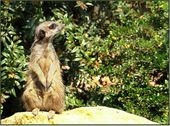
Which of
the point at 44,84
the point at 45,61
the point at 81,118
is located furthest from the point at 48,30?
the point at 81,118

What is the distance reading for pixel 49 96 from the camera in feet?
25.8

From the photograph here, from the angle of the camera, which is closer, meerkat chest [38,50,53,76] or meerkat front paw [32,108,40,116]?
meerkat front paw [32,108,40,116]

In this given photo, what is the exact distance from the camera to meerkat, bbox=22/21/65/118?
7.81 meters

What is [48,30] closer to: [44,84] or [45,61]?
[45,61]

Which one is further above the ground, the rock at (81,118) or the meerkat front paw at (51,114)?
the meerkat front paw at (51,114)

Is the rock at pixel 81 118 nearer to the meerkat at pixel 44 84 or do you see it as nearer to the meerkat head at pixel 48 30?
the meerkat at pixel 44 84

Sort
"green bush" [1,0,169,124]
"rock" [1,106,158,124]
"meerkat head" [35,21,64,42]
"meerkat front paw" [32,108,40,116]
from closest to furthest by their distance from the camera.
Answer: "rock" [1,106,158,124], "meerkat front paw" [32,108,40,116], "meerkat head" [35,21,64,42], "green bush" [1,0,169,124]

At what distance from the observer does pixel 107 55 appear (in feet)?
32.5

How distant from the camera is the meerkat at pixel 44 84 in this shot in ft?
25.6

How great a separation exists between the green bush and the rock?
174 centimetres

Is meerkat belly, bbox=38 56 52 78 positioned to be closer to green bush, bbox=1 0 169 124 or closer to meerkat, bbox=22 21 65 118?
meerkat, bbox=22 21 65 118

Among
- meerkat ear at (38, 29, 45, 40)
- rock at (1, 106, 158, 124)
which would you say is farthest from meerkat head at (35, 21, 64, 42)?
rock at (1, 106, 158, 124)

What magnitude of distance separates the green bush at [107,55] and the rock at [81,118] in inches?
68.4

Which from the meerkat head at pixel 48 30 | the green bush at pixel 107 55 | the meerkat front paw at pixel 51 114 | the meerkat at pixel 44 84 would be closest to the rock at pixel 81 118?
the meerkat front paw at pixel 51 114
